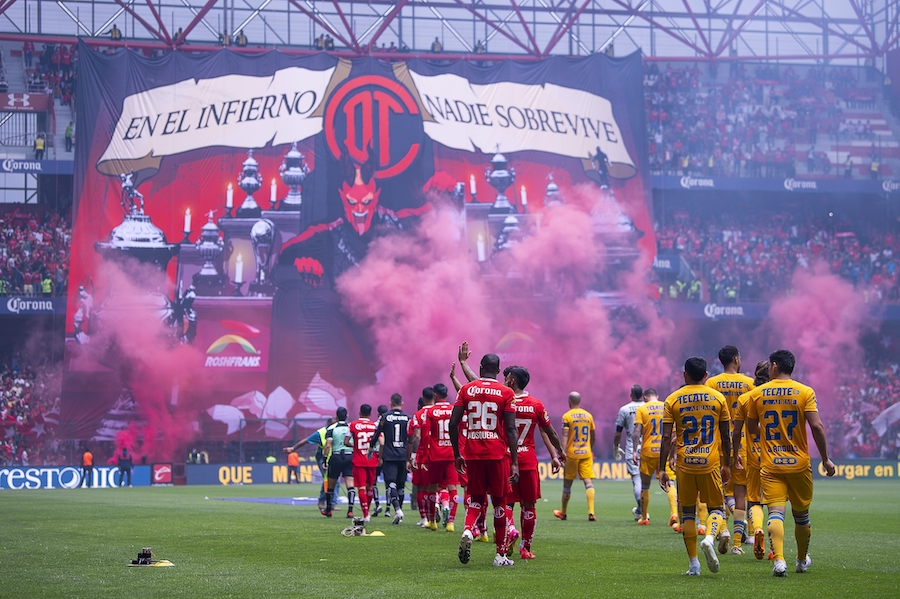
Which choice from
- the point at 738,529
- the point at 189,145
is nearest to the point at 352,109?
the point at 189,145

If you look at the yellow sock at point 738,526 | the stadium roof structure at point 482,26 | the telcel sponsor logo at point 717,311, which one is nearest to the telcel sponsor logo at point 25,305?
the stadium roof structure at point 482,26

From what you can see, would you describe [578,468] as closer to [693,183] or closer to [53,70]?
[693,183]

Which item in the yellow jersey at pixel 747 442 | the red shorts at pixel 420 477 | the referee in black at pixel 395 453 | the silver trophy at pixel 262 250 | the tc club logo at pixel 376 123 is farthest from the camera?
the tc club logo at pixel 376 123

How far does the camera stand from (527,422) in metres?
13.7

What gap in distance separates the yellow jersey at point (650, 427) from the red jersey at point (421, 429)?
365 cm

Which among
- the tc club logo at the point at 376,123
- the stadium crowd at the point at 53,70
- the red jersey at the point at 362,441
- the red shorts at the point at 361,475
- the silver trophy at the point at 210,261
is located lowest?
the red shorts at the point at 361,475

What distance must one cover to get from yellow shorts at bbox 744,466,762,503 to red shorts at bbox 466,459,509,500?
3184 mm

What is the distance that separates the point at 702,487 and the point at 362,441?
9168 mm

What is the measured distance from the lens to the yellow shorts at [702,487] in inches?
452

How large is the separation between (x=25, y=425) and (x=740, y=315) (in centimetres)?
3335

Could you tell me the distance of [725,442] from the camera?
1143 centimetres

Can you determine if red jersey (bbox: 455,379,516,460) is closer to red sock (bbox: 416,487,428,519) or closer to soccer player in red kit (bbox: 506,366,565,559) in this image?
soccer player in red kit (bbox: 506,366,565,559)

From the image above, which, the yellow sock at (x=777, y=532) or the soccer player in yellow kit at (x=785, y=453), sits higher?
the soccer player in yellow kit at (x=785, y=453)

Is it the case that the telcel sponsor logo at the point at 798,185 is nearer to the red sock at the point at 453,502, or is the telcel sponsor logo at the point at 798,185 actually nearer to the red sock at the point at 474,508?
the red sock at the point at 453,502
